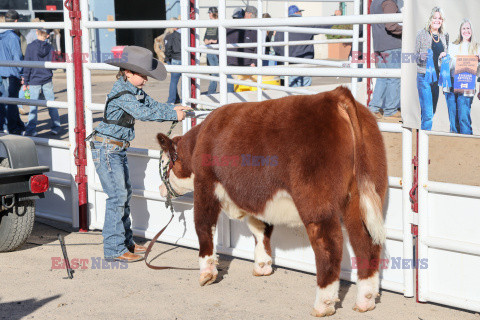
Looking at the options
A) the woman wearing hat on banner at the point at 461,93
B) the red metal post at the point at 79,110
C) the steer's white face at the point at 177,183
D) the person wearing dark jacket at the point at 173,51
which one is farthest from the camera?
the person wearing dark jacket at the point at 173,51

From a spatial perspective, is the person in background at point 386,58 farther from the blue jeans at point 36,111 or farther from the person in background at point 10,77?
the person in background at point 10,77

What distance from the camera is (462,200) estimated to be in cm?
426

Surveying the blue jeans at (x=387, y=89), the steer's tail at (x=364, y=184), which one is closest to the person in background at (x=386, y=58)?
the blue jeans at (x=387, y=89)

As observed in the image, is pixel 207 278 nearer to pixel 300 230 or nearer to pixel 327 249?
pixel 300 230

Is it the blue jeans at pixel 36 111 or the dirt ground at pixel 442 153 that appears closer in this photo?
the dirt ground at pixel 442 153

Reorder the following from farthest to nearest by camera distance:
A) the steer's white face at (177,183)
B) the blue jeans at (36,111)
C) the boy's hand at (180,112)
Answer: the blue jeans at (36,111)
the steer's white face at (177,183)
the boy's hand at (180,112)

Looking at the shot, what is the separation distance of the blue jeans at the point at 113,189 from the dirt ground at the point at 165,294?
0.18m

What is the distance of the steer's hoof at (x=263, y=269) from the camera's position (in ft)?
16.7

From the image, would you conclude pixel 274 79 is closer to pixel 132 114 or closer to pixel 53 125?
pixel 53 125

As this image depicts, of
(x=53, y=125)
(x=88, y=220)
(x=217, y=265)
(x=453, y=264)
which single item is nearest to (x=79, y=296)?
(x=217, y=265)

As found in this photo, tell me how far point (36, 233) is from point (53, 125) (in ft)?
16.8

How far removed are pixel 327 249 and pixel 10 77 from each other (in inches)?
316

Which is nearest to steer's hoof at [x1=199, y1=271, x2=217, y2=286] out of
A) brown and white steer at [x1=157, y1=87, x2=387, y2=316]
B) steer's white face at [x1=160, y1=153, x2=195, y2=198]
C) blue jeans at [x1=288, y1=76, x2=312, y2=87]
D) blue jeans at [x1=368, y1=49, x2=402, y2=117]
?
brown and white steer at [x1=157, y1=87, x2=387, y2=316]

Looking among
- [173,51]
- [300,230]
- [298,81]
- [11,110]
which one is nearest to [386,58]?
[298,81]
